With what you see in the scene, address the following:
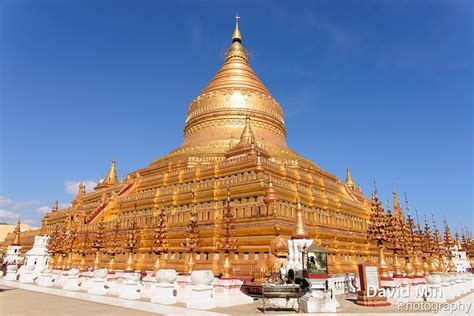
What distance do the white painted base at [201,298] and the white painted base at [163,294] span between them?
180 cm

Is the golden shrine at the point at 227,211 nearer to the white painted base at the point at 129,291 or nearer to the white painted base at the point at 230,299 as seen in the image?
the white painted base at the point at 230,299

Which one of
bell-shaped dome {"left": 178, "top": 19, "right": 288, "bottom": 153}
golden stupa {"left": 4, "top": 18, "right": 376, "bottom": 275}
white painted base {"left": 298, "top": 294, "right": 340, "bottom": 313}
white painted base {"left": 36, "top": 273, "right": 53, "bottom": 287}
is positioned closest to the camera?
white painted base {"left": 298, "top": 294, "right": 340, "bottom": 313}

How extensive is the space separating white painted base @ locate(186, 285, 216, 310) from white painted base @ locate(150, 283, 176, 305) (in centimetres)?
180

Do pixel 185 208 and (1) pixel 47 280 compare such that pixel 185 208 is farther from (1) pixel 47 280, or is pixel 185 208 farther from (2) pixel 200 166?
(1) pixel 47 280

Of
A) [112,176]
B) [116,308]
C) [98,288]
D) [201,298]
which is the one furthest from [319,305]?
[112,176]

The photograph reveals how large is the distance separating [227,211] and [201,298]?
6.63m

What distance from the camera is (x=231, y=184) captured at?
29.3 m

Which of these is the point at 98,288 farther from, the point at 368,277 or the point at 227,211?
the point at 368,277

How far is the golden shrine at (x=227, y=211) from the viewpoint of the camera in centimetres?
2422

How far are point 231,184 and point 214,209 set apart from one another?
2589 mm

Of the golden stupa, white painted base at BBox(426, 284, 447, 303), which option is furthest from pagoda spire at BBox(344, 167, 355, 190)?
white painted base at BBox(426, 284, 447, 303)

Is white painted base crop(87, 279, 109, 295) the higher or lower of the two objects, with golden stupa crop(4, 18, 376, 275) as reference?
lower

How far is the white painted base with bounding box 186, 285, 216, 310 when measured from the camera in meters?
14.6

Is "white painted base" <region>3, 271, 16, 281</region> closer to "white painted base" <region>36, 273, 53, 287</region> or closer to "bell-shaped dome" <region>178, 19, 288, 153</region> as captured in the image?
"white painted base" <region>36, 273, 53, 287</region>
